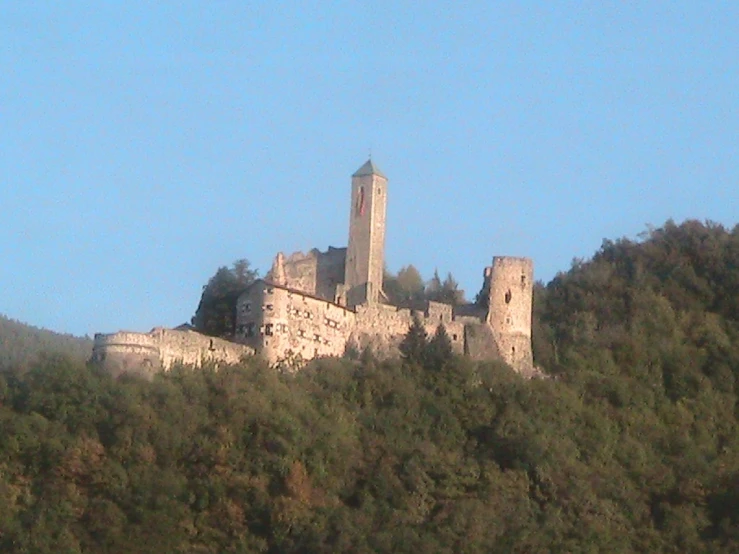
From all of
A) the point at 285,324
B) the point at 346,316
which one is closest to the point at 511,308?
the point at 346,316

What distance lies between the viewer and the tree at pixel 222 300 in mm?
56844

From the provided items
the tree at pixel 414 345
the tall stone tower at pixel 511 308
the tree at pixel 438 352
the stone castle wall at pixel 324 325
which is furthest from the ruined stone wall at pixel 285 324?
the tall stone tower at pixel 511 308

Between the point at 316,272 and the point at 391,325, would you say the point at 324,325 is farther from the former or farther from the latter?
the point at 316,272

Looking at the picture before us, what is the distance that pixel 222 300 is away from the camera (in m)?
57.5

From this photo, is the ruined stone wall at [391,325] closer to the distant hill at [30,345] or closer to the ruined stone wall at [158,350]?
the ruined stone wall at [158,350]

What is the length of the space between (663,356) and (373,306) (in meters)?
8.69

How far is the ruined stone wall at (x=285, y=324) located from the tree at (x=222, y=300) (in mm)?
1018

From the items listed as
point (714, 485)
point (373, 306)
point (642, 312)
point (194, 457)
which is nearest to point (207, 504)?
point (194, 457)

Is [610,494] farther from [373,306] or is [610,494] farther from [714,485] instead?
[373,306]

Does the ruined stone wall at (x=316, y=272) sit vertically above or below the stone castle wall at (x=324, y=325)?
above

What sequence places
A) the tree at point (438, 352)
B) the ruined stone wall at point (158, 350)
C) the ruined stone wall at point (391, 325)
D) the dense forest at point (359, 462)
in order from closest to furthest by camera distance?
the dense forest at point (359, 462), the ruined stone wall at point (158, 350), the tree at point (438, 352), the ruined stone wall at point (391, 325)

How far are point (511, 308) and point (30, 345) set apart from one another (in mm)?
14465

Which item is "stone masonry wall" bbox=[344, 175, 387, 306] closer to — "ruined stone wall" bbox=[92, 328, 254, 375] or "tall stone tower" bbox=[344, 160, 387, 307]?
"tall stone tower" bbox=[344, 160, 387, 307]

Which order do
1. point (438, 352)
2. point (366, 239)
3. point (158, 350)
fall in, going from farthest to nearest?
point (366, 239) → point (438, 352) → point (158, 350)
